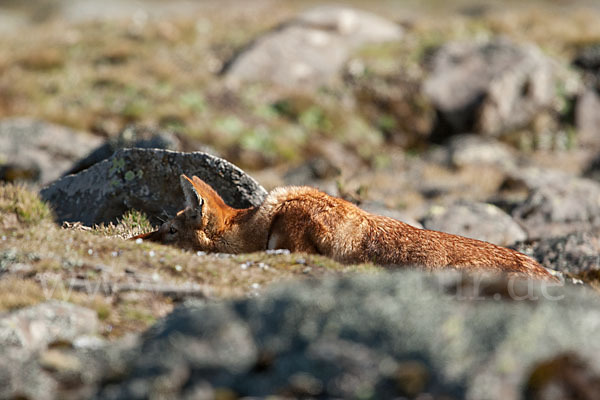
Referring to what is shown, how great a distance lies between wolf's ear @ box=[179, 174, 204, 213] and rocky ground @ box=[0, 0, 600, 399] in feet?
3.92

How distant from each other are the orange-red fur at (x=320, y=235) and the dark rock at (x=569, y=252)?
8.47 ft

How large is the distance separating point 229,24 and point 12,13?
39.5m

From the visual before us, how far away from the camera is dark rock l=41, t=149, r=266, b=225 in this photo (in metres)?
9.89

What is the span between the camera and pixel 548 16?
3144cm

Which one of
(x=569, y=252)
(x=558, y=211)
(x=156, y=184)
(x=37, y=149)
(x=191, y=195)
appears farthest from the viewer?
(x=37, y=149)

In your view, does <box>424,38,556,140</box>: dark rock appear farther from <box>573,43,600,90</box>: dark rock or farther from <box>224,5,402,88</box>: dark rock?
<box>224,5,402,88</box>: dark rock

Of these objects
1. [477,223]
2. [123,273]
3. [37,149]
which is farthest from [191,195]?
[37,149]

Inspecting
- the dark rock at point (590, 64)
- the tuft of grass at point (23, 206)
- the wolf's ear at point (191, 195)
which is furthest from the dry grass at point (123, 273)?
the dark rock at point (590, 64)

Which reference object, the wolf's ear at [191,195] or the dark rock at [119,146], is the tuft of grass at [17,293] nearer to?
the wolf's ear at [191,195]

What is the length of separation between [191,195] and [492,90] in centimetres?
1804

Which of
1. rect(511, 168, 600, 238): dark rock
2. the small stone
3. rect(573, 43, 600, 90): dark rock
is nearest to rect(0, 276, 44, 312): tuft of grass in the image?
the small stone

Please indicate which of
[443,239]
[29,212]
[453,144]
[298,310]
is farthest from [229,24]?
[298,310]

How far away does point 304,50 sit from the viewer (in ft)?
81.8

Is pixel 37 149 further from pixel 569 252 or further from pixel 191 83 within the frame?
pixel 569 252
